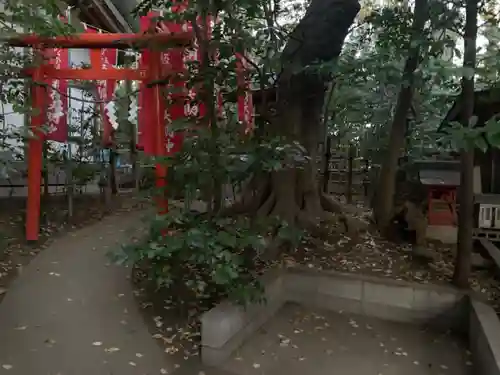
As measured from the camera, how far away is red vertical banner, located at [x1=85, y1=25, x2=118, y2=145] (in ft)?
28.0

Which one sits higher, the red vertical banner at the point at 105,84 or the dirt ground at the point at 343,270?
the red vertical banner at the point at 105,84

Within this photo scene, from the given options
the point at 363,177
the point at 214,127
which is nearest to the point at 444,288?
the point at 214,127

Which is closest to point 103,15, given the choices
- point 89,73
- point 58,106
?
point 58,106

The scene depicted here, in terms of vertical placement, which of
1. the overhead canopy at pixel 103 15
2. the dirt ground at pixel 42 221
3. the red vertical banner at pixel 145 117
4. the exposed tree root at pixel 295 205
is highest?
the overhead canopy at pixel 103 15

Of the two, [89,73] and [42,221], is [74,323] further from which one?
[42,221]

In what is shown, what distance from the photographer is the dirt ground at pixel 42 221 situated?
7484 millimetres

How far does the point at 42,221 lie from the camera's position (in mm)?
9742

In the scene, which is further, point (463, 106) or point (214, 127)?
point (463, 106)

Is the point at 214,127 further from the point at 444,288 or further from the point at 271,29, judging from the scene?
the point at 444,288

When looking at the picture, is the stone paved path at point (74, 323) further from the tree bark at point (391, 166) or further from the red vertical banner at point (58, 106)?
the tree bark at point (391, 166)

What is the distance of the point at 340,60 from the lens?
578cm

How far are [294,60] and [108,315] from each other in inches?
179

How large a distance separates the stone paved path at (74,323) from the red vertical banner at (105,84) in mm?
3377

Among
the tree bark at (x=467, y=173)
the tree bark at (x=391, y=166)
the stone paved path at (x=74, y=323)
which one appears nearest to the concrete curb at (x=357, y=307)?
the tree bark at (x=467, y=173)
